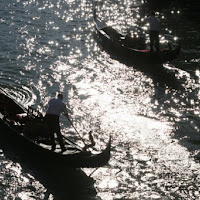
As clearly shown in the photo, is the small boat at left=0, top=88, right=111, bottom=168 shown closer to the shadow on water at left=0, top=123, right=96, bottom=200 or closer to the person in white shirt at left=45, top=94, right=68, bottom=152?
the shadow on water at left=0, top=123, right=96, bottom=200

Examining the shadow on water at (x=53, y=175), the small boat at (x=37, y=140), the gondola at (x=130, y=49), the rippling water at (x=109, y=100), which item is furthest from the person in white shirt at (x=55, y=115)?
the gondola at (x=130, y=49)

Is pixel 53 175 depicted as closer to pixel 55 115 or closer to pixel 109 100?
pixel 55 115

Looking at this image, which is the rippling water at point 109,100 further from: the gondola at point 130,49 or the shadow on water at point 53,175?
the gondola at point 130,49

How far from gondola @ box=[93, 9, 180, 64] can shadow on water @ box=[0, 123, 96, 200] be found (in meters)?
11.0

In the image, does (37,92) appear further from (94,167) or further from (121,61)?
(94,167)

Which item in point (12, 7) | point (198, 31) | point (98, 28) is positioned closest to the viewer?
point (98, 28)

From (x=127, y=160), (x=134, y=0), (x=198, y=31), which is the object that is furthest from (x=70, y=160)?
(x=134, y=0)

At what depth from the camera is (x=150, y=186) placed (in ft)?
49.7

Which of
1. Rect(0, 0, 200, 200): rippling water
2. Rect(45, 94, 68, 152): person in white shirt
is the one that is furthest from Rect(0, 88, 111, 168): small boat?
Rect(0, 0, 200, 200): rippling water

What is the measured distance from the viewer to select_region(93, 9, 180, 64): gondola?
2555cm

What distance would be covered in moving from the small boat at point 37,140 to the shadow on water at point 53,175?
244 millimetres

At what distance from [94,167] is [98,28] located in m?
18.3

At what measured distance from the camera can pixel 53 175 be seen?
1589cm

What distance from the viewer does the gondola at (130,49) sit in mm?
25547
